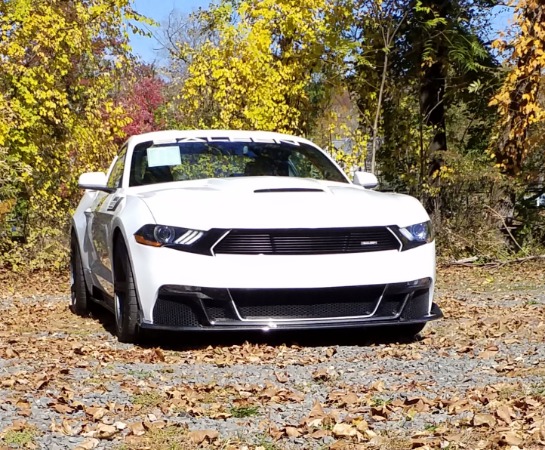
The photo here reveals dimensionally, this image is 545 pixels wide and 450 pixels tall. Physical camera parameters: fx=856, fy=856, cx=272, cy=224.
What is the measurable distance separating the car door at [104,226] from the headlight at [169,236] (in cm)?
77

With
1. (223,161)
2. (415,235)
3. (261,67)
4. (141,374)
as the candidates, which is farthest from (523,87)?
(141,374)

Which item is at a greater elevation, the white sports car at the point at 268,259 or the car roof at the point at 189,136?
the car roof at the point at 189,136

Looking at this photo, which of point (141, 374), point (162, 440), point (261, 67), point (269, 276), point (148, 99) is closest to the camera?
point (162, 440)

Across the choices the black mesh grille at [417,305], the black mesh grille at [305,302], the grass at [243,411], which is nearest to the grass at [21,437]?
the grass at [243,411]

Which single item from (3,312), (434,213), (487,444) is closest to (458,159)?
(434,213)

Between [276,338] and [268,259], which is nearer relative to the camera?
[268,259]

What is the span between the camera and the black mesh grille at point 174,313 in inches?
215

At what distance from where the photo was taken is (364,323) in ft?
18.3

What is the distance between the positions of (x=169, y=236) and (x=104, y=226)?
1.33 metres

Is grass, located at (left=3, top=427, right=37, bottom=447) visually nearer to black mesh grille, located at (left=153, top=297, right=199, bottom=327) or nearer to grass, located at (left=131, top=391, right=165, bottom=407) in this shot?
grass, located at (left=131, top=391, right=165, bottom=407)

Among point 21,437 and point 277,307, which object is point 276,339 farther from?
point 21,437

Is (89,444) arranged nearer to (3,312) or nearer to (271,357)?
(271,357)

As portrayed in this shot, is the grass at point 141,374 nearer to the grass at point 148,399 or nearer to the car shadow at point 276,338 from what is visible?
the grass at point 148,399

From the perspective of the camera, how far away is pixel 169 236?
5.44 meters
